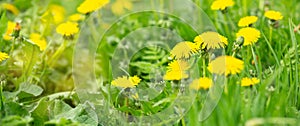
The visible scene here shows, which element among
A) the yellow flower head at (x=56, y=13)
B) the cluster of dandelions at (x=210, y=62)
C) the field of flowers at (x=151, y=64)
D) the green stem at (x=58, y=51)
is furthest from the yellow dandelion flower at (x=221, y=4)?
the yellow flower head at (x=56, y=13)

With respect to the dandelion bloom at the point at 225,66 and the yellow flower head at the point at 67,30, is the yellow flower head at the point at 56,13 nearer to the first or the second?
the yellow flower head at the point at 67,30

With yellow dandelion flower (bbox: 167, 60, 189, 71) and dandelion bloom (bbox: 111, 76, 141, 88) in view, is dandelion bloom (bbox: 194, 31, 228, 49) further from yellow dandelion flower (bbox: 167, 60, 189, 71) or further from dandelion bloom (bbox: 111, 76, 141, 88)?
dandelion bloom (bbox: 111, 76, 141, 88)

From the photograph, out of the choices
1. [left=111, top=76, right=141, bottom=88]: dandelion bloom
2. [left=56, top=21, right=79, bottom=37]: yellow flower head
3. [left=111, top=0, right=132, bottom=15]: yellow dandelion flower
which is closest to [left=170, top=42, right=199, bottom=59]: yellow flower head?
[left=111, top=76, right=141, bottom=88]: dandelion bloom

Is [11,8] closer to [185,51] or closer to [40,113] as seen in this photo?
[40,113]

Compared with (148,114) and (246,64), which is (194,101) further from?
(246,64)

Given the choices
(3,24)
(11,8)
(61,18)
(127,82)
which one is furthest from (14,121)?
(11,8)

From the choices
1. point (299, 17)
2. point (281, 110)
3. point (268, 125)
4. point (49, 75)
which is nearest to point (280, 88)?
point (281, 110)

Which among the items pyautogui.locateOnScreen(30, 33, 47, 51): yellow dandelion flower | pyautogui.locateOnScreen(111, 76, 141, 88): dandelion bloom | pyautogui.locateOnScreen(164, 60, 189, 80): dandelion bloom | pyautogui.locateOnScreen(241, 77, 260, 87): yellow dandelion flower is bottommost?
pyautogui.locateOnScreen(241, 77, 260, 87): yellow dandelion flower
